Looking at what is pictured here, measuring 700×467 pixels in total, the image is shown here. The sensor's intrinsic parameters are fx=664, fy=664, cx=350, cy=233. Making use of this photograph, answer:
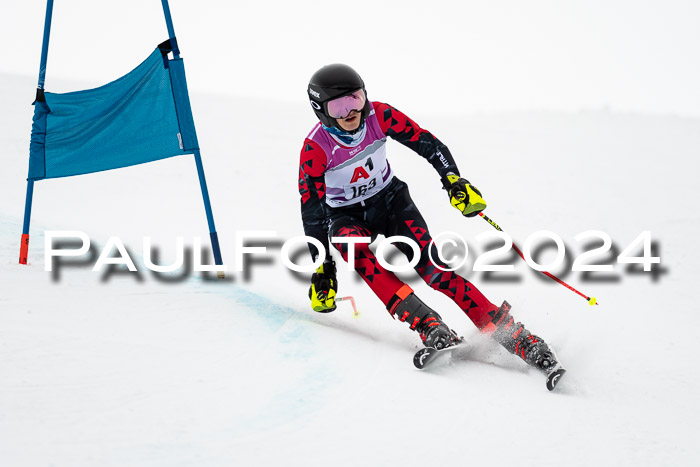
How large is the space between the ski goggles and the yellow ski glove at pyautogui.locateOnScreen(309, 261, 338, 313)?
916 millimetres

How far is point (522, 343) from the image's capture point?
3881mm

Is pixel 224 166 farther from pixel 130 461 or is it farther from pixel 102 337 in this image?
pixel 130 461

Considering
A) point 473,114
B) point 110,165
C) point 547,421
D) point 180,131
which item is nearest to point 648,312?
point 547,421

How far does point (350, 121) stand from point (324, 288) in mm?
1039

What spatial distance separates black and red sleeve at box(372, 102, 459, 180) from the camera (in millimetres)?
4316

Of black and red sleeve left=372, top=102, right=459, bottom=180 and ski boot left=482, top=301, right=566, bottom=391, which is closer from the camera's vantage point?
ski boot left=482, top=301, right=566, bottom=391

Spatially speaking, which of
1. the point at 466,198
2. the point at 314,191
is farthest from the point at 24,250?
the point at 466,198

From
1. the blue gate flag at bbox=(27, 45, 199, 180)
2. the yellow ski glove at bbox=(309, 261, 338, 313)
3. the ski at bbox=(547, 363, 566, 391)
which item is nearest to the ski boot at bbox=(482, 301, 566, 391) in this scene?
the ski at bbox=(547, 363, 566, 391)

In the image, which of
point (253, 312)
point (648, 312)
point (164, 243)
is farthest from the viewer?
point (164, 243)

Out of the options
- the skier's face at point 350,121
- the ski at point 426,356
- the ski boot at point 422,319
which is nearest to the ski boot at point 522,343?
the ski boot at point 422,319

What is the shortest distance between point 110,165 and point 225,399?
2480mm

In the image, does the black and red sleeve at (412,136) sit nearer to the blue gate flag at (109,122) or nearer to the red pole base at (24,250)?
the blue gate flag at (109,122)

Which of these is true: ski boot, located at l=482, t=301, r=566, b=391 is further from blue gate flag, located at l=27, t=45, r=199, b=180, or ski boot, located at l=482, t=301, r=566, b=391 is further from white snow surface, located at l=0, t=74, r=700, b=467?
blue gate flag, located at l=27, t=45, r=199, b=180

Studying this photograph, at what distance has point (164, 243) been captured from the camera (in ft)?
22.5
